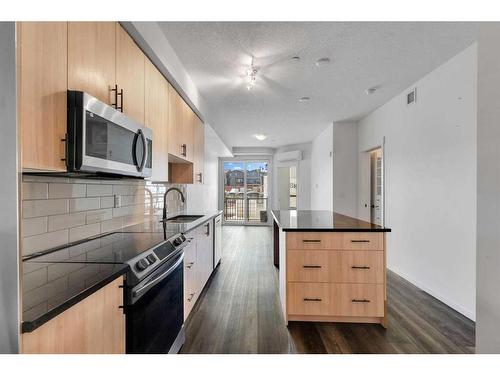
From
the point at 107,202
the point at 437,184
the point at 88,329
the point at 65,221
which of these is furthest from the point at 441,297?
the point at 65,221

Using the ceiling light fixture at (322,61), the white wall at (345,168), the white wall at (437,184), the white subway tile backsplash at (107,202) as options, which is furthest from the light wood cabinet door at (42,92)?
the white wall at (345,168)

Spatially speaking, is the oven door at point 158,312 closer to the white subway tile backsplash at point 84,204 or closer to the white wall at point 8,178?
the white wall at point 8,178

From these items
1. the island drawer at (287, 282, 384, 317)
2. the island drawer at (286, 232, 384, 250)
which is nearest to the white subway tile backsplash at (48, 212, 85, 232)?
the island drawer at (286, 232, 384, 250)

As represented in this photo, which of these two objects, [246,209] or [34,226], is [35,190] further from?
[246,209]

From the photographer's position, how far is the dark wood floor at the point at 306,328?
2.02 m

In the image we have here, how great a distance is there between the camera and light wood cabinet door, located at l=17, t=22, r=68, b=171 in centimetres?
97

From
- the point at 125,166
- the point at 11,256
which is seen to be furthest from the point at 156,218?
the point at 11,256

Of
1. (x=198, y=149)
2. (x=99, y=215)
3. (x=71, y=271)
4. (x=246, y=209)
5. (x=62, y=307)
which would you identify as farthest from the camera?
(x=246, y=209)

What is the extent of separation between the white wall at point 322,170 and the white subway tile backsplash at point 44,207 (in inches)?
189

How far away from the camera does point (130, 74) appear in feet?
5.98

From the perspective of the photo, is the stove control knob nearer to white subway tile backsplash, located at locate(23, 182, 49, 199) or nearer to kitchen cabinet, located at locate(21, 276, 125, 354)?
kitchen cabinet, located at locate(21, 276, 125, 354)

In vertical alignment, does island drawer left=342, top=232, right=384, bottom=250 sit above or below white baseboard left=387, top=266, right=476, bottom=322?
above

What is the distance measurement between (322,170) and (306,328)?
4.65 meters

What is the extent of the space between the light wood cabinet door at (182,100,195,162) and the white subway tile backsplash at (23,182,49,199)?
167 cm
